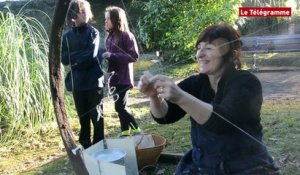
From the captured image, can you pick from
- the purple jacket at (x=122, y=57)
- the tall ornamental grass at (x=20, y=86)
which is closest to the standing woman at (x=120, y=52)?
the purple jacket at (x=122, y=57)

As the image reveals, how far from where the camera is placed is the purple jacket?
9.12 ft

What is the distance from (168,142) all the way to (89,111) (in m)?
0.65

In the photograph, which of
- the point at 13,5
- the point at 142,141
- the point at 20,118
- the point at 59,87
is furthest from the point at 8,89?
the point at 13,5

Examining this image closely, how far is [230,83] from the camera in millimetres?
1482

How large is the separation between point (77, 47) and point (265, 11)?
1.27 meters

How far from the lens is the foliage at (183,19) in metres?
2.66

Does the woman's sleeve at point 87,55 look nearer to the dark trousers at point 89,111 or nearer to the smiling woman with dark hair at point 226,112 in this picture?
the dark trousers at point 89,111

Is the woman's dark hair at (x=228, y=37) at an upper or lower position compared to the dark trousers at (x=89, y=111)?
upper

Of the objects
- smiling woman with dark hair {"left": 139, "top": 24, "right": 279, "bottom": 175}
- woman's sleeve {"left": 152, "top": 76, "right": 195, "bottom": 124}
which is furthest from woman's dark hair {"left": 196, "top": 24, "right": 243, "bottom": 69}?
woman's sleeve {"left": 152, "top": 76, "right": 195, "bottom": 124}

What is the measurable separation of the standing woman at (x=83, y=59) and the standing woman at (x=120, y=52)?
0.10 metres

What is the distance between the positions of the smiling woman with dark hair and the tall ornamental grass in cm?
233

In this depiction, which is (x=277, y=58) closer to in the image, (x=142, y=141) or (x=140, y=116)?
(x=142, y=141)

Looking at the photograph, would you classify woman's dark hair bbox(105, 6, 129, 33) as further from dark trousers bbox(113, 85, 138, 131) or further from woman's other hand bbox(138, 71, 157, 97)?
woman's other hand bbox(138, 71, 157, 97)

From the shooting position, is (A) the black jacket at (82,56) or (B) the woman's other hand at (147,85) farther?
(A) the black jacket at (82,56)
